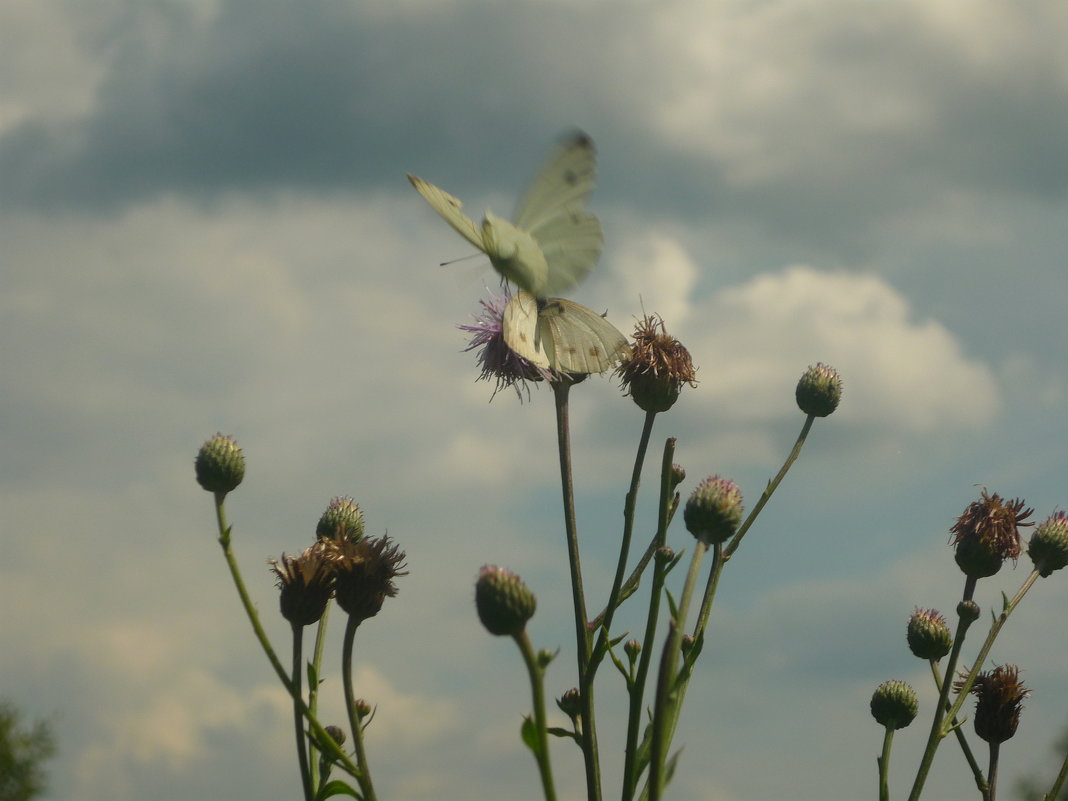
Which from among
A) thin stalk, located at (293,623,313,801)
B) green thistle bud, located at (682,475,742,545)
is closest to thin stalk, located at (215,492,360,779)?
thin stalk, located at (293,623,313,801)

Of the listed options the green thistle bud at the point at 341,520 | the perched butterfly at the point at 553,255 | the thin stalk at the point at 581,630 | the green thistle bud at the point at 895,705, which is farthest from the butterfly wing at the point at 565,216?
the green thistle bud at the point at 895,705

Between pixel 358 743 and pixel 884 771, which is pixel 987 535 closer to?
pixel 884 771

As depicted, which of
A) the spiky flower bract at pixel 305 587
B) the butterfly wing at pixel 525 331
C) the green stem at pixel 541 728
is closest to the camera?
the green stem at pixel 541 728

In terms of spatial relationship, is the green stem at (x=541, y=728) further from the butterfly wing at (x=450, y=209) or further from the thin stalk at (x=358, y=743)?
the butterfly wing at (x=450, y=209)

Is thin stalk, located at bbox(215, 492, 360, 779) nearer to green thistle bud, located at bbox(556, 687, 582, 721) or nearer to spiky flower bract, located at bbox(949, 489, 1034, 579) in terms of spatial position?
green thistle bud, located at bbox(556, 687, 582, 721)

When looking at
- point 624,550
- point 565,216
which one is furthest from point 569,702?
point 565,216

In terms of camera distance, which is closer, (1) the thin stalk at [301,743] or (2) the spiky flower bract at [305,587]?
(1) the thin stalk at [301,743]
